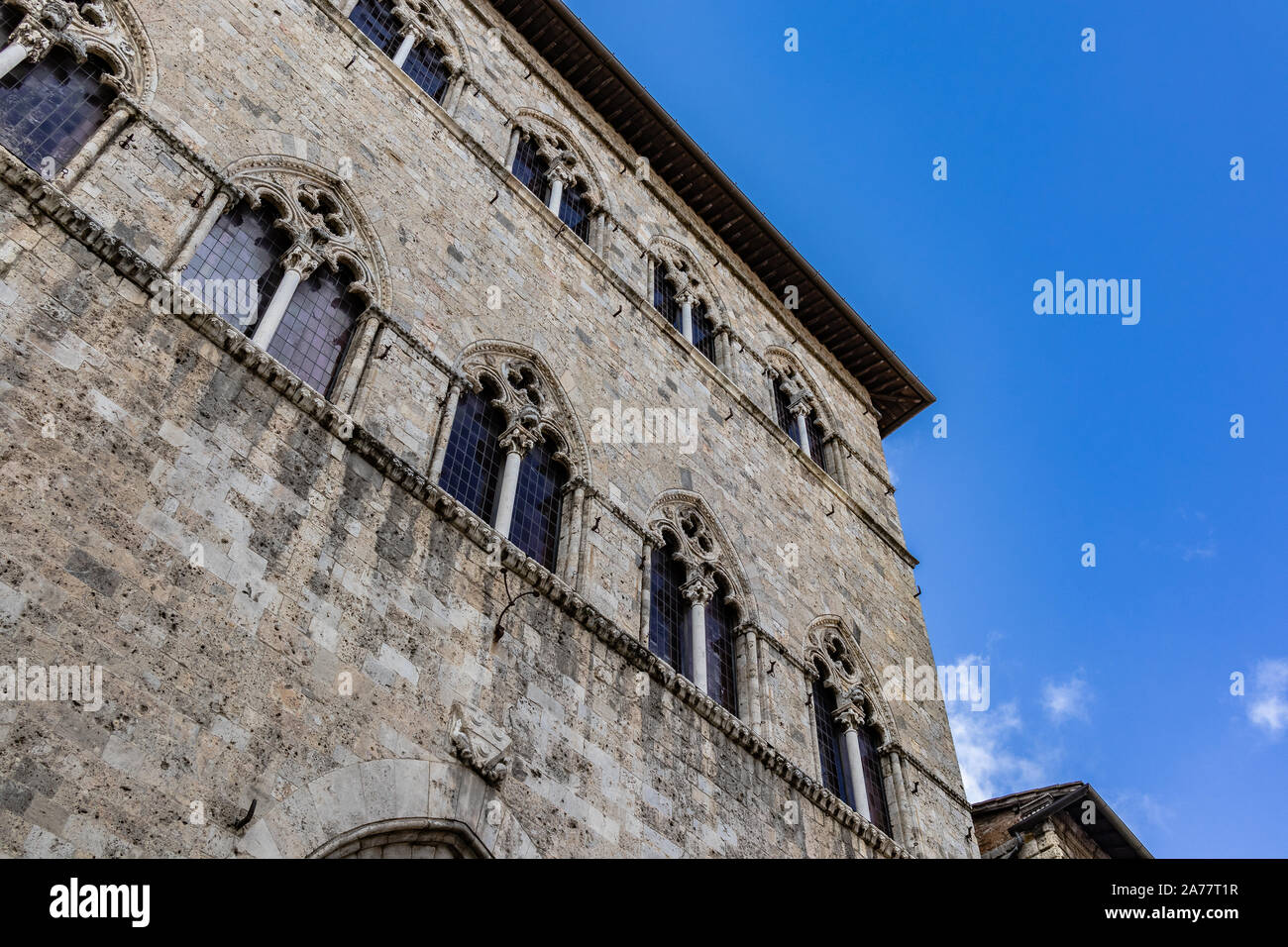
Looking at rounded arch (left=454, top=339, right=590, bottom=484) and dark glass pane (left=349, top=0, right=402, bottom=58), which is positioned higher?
dark glass pane (left=349, top=0, right=402, bottom=58)

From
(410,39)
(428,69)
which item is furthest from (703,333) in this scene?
(410,39)

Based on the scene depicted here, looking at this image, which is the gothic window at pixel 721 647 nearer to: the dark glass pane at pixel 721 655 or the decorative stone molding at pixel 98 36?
the dark glass pane at pixel 721 655

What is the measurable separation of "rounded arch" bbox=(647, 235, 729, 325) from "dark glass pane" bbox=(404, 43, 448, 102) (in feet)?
11.2

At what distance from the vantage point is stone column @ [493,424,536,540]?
28.6 ft

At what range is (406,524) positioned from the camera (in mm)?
7586

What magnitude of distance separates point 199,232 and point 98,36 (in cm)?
180

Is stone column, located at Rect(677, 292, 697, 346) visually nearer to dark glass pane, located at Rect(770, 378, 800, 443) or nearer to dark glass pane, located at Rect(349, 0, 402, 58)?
dark glass pane, located at Rect(770, 378, 800, 443)

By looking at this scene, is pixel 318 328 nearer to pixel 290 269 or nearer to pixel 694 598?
pixel 290 269

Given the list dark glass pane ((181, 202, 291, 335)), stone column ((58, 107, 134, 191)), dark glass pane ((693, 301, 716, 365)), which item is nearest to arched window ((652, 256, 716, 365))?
dark glass pane ((693, 301, 716, 365))

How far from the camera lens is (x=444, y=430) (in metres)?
8.59

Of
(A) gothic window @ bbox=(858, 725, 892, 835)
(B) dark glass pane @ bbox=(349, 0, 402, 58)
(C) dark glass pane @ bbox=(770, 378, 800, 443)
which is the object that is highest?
(B) dark glass pane @ bbox=(349, 0, 402, 58)

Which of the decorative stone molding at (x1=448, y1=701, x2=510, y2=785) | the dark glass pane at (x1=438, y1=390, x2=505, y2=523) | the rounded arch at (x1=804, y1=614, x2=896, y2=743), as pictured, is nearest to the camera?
the decorative stone molding at (x1=448, y1=701, x2=510, y2=785)

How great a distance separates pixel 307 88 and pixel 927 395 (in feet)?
39.1
